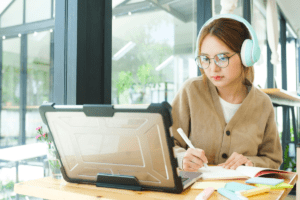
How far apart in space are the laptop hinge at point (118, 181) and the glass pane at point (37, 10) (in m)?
0.82

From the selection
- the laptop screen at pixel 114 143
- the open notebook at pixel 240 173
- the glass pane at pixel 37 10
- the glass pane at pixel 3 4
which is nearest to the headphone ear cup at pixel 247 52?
the open notebook at pixel 240 173

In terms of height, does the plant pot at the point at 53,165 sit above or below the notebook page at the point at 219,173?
above

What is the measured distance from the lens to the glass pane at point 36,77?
1124 millimetres

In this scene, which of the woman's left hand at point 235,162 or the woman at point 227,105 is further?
the woman at point 227,105

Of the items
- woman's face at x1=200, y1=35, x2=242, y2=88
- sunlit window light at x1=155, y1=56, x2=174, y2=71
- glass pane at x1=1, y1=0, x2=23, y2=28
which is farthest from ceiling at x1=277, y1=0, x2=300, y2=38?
glass pane at x1=1, y1=0, x2=23, y2=28

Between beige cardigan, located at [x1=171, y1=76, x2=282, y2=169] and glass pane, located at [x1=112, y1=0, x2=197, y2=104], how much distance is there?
0.47 m

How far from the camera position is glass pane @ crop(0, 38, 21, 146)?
1032 millimetres

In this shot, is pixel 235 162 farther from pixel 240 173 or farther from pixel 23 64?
pixel 23 64

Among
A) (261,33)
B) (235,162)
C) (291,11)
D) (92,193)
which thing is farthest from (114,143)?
(291,11)

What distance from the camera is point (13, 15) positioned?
110 centimetres

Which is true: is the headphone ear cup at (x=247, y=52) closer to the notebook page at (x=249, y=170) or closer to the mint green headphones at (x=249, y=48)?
the mint green headphones at (x=249, y=48)

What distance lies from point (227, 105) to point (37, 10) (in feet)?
3.16

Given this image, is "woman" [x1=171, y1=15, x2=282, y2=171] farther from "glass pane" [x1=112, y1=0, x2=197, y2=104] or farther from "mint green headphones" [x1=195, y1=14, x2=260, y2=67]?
"glass pane" [x1=112, y1=0, x2=197, y2=104]

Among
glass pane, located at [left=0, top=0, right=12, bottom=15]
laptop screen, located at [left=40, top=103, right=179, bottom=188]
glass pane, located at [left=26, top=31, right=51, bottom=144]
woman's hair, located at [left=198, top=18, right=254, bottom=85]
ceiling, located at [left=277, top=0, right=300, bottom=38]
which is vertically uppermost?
ceiling, located at [left=277, top=0, right=300, bottom=38]
